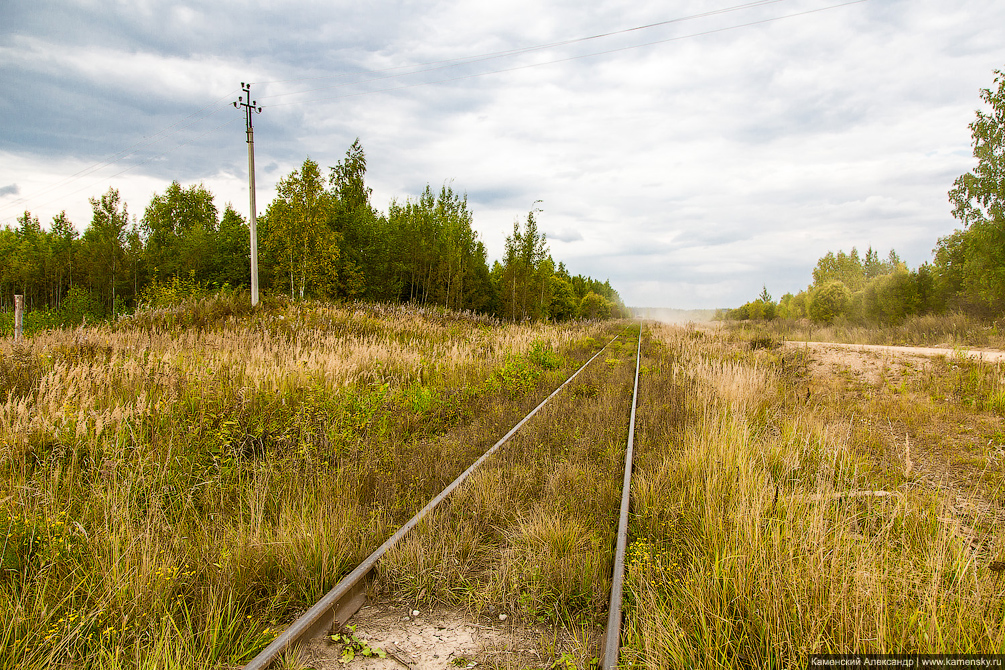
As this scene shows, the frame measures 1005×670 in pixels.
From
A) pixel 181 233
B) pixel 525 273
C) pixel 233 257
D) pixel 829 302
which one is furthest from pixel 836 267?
pixel 181 233

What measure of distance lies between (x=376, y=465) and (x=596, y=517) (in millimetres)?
2152

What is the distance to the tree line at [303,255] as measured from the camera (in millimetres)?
26453

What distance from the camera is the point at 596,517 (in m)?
3.30

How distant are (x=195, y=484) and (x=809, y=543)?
4346mm

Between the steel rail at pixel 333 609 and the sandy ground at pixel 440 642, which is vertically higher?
the steel rail at pixel 333 609

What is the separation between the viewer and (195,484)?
3707mm

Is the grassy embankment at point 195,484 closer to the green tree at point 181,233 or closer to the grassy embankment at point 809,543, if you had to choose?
the grassy embankment at point 809,543

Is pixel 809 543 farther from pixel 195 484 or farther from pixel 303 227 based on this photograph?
pixel 303 227

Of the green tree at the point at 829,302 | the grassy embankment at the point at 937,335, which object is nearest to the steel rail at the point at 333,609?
the grassy embankment at the point at 937,335

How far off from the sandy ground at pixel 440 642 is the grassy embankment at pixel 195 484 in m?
0.24

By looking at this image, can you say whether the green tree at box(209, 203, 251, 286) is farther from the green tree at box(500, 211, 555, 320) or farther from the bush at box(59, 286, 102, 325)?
the green tree at box(500, 211, 555, 320)

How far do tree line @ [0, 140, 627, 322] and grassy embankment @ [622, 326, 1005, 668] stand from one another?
25.6 meters

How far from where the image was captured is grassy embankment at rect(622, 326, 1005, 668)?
1.93 metres

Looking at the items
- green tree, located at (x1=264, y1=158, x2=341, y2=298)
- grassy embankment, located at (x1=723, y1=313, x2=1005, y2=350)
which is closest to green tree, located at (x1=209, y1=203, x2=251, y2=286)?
green tree, located at (x1=264, y1=158, x2=341, y2=298)
